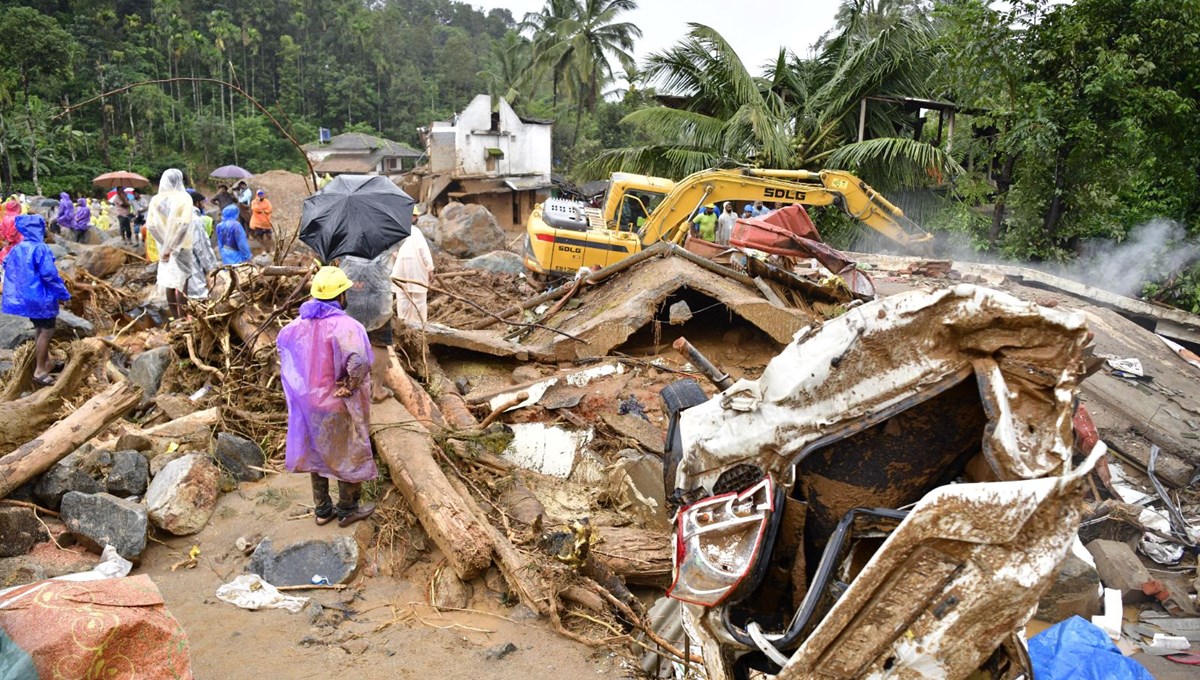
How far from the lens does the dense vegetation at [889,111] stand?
11.7m

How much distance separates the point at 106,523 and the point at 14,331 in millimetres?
6471

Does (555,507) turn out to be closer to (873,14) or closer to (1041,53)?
(1041,53)

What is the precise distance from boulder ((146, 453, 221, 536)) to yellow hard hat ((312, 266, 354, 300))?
1.32 meters

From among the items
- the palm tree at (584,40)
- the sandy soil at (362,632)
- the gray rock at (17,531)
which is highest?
the palm tree at (584,40)

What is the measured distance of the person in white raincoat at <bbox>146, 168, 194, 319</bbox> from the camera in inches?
312

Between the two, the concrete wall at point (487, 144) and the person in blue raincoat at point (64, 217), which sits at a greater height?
the concrete wall at point (487, 144)

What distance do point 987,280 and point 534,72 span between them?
103ft

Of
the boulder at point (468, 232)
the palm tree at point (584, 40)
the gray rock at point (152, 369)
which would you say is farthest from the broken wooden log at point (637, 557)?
the palm tree at point (584, 40)

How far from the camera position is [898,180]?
55.9 ft

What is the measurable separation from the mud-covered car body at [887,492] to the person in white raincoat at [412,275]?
5198mm

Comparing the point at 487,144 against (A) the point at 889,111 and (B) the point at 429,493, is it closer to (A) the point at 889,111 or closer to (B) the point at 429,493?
(A) the point at 889,111

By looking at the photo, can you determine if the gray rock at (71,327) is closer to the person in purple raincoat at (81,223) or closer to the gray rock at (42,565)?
the gray rock at (42,565)

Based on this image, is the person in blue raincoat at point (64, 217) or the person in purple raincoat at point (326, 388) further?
the person in blue raincoat at point (64, 217)

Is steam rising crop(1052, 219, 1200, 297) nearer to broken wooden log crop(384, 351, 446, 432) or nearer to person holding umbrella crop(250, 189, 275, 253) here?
broken wooden log crop(384, 351, 446, 432)
